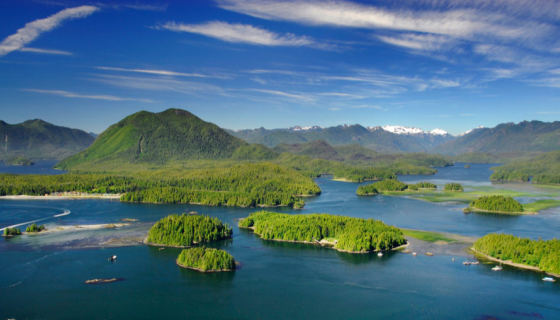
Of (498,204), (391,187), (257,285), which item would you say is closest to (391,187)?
(391,187)

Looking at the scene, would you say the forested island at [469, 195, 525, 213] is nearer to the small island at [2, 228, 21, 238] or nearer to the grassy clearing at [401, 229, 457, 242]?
the grassy clearing at [401, 229, 457, 242]

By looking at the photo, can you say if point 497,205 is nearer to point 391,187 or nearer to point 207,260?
point 391,187

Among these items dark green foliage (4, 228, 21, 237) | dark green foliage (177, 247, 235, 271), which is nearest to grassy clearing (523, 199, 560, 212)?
dark green foliage (177, 247, 235, 271)

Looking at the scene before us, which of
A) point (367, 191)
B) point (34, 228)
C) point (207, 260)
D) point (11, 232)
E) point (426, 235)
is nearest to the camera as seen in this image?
point (207, 260)

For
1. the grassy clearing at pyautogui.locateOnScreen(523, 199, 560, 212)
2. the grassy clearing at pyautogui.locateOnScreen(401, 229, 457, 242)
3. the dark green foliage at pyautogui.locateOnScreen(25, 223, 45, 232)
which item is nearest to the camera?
the grassy clearing at pyautogui.locateOnScreen(401, 229, 457, 242)

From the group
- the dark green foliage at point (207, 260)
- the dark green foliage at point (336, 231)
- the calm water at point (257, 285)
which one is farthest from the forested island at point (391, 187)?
the dark green foliage at point (207, 260)

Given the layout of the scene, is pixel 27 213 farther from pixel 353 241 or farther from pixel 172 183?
pixel 353 241
